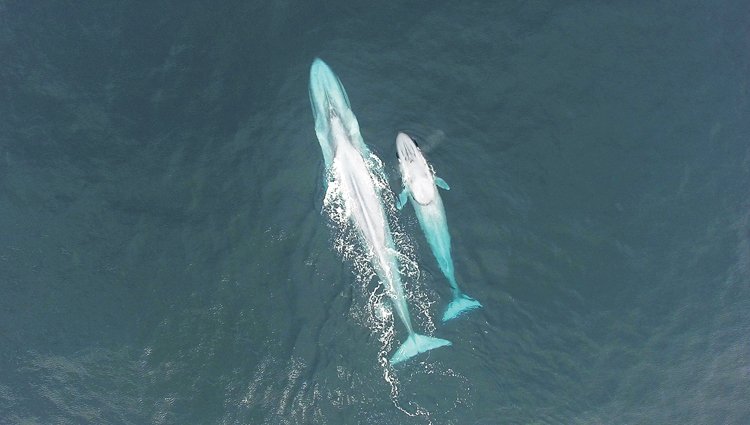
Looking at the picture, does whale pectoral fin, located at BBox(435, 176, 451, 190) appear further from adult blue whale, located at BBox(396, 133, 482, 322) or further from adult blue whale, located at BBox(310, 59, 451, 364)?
adult blue whale, located at BBox(310, 59, 451, 364)

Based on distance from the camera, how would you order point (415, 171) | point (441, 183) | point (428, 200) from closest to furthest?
point (441, 183) < point (428, 200) < point (415, 171)

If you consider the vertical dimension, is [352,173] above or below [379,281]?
above

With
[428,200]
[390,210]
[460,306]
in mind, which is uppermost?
[428,200]

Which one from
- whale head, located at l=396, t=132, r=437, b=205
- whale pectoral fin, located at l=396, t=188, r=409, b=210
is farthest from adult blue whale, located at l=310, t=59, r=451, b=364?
whale head, located at l=396, t=132, r=437, b=205

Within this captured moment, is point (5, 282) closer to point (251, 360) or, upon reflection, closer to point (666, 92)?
point (251, 360)

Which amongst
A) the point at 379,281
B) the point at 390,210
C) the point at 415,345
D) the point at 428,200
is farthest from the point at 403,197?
the point at 415,345

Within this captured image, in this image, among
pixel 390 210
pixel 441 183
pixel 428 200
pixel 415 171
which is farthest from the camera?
pixel 390 210

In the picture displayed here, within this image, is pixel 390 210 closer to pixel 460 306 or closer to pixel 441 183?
pixel 441 183

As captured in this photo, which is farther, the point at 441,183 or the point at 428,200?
the point at 428,200
